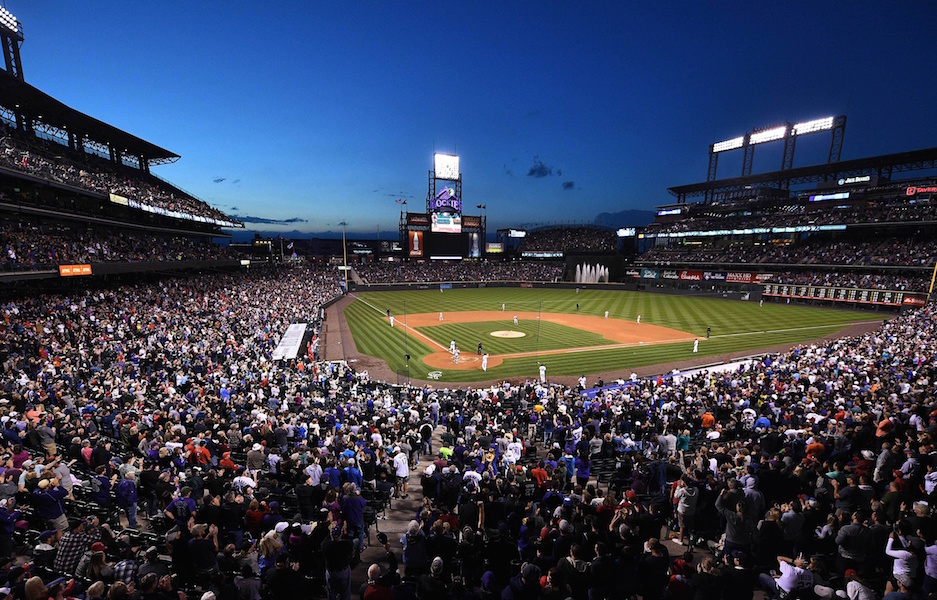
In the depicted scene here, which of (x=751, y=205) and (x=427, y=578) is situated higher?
(x=751, y=205)

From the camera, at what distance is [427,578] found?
4.68 meters

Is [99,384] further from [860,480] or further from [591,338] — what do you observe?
[591,338]

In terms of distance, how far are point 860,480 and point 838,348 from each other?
21065 mm

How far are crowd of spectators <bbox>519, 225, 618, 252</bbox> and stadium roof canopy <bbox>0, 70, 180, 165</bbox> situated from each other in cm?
7259

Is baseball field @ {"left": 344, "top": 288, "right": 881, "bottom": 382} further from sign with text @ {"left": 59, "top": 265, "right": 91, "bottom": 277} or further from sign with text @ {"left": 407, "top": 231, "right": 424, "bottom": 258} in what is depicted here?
sign with text @ {"left": 407, "top": 231, "right": 424, "bottom": 258}

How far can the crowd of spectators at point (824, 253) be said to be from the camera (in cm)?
4866

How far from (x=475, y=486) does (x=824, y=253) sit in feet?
230

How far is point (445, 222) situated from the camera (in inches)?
3103

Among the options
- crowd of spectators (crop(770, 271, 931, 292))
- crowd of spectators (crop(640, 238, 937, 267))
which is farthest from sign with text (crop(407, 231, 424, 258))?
crowd of spectators (crop(770, 271, 931, 292))

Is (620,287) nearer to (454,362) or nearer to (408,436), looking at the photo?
(454,362)

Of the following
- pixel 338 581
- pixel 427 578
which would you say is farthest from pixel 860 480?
pixel 338 581

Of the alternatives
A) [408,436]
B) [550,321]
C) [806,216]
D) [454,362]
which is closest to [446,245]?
[550,321]

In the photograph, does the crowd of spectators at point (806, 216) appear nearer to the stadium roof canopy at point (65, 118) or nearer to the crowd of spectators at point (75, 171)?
the crowd of spectators at point (75, 171)

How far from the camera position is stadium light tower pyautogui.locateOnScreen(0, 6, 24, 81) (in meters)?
35.6
